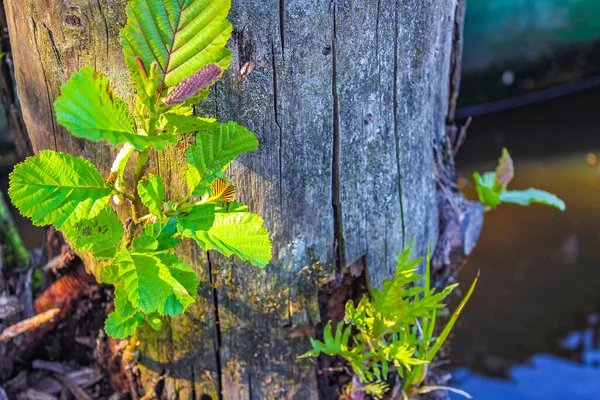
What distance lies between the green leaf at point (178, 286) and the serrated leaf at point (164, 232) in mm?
23

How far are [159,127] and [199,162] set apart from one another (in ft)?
0.26

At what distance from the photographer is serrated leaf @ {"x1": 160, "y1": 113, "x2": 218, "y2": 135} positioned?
80 centimetres

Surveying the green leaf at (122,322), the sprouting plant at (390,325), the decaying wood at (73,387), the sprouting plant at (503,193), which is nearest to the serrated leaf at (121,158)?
the green leaf at (122,322)

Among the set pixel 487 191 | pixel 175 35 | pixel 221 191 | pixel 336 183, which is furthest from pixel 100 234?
pixel 487 191

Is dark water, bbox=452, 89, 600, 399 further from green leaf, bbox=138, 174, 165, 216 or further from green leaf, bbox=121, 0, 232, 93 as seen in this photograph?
green leaf, bbox=121, 0, 232, 93

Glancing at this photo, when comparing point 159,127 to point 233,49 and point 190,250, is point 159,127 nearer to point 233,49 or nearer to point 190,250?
point 233,49

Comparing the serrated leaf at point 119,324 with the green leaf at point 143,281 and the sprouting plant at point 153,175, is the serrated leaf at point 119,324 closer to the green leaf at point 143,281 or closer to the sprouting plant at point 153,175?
the sprouting plant at point 153,175

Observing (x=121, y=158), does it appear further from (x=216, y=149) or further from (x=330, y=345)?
(x=330, y=345)

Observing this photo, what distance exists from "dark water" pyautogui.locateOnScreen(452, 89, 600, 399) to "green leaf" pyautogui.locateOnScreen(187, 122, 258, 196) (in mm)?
1526

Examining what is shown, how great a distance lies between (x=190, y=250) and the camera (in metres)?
1.14

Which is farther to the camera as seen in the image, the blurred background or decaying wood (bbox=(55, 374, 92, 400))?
the blurred background

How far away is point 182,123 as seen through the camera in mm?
813

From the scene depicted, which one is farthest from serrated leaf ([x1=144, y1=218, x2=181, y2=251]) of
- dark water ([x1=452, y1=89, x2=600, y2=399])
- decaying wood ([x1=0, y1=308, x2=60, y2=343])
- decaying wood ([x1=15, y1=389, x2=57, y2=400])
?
dark water ([x1=452, y1=89, x2=600, y2=399])

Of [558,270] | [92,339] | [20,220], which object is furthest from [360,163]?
[20,220]
